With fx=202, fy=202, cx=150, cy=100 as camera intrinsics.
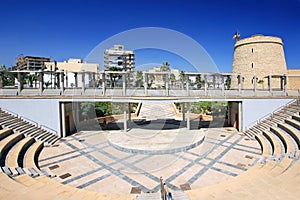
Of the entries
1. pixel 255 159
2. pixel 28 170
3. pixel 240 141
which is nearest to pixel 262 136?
pixel 240 141

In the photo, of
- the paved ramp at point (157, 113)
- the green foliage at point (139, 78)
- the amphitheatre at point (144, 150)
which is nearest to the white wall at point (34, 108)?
the amphitheatre at point (144, 150)

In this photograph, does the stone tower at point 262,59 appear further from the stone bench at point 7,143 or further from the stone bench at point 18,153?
the stone bench at point 7,143

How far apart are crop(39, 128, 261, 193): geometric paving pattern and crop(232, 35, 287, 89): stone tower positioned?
1658 centimetres

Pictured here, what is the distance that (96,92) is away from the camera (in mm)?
15836

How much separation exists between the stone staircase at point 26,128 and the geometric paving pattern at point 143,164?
0.96m

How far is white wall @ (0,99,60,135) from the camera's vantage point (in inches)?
612

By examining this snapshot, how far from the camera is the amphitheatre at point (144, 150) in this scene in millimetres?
6876

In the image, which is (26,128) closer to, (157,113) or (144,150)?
(144,150)

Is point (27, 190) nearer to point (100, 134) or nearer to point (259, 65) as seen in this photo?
point (100, 134)

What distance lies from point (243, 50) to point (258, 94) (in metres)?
14.1

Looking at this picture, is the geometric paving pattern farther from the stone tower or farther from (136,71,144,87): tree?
the stone tower

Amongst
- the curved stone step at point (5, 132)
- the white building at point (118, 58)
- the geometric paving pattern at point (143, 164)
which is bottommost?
the geometric paving pattern at point (143, 164)

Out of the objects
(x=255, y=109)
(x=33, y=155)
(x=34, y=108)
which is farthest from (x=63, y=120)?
(x=255, y=109)

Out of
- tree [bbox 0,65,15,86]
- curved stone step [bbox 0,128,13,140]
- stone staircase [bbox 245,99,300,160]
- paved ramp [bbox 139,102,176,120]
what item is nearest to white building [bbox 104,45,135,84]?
tree [bbox 0,65,15,86]
